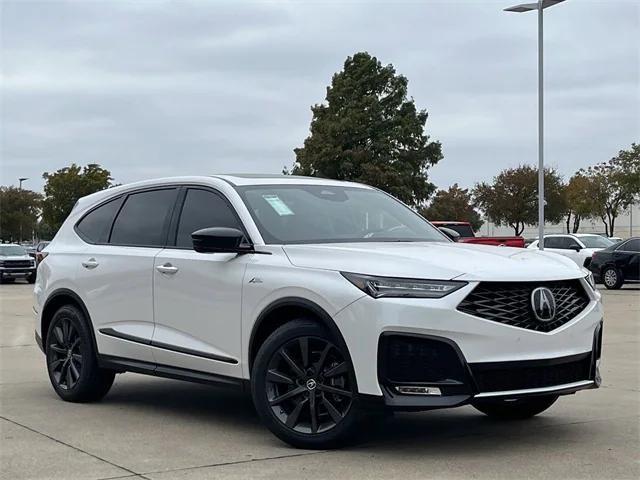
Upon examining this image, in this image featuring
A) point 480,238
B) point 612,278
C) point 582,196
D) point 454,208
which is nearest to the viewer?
point 480,238

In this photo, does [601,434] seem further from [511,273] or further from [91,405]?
[91,405]

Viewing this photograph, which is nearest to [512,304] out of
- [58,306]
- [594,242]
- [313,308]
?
[313,308]

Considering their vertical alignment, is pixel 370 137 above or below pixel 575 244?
above

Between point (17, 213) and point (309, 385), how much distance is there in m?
101

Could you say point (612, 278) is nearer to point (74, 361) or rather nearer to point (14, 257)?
point (14, 257)

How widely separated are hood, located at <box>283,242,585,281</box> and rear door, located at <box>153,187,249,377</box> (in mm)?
560

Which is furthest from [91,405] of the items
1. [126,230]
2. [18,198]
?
[18,198]

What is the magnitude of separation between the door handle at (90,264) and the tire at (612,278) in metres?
22.0

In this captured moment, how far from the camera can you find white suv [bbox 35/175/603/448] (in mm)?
5566

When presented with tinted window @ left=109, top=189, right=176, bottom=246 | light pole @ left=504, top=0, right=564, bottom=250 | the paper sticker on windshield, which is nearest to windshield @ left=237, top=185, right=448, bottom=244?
the paper sticker on windshield

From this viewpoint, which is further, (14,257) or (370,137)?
(370,137)

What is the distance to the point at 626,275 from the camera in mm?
27562

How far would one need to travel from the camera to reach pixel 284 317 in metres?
6.28

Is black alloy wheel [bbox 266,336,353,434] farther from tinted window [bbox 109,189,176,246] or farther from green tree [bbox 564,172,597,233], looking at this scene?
green tree [bbox 564,172,597,233]
